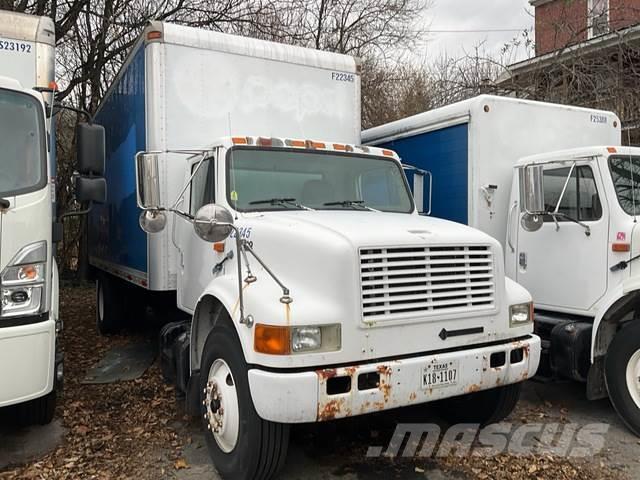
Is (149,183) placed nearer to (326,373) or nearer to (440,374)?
(326,373)

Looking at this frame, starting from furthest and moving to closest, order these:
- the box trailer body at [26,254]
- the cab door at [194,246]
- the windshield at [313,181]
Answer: the cab door at [194,246] → the windshield at [313,181] → the box trailer body at [26,254]

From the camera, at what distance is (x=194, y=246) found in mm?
4969

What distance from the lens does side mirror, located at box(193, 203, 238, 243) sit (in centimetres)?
353

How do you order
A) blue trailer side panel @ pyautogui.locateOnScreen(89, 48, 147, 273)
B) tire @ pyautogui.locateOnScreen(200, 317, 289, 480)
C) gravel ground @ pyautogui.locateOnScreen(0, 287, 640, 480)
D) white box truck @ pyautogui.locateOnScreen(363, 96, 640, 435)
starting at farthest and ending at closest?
blue trailer side panel @ pyautogui.locateOnScreen(89, 48, 147, 273)
white box truck @ pyautogui.locateOnScreen(363, 96, 640, 435)
gravel ground @ pyautogui.locateOnScreen(0, 287, 640, 480)
tire @ pyautogui.locateOnScreen(200, 317, 289, 480)

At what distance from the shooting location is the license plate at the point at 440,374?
11.3ft

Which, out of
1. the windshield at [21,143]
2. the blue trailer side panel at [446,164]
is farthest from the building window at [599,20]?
the windshield at [21,143]

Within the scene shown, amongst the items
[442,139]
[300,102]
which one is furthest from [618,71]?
[300,102]

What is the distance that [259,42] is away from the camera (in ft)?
19.3

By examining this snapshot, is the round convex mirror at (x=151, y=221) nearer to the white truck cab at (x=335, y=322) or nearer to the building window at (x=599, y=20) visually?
the white truck cab at (x=335, y=322)

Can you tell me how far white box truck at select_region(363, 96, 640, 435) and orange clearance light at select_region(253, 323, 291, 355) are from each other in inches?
115

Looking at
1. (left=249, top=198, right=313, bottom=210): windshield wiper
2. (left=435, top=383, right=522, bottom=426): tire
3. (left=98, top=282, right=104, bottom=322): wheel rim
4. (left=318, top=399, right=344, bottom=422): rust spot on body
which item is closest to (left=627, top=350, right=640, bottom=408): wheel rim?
(left=435, top=383, right=522, bottom=426): tire

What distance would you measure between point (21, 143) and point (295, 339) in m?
2.50

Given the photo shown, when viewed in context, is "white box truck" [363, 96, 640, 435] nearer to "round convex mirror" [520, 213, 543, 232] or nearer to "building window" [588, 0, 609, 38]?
"round convex mirror" [520, 213, 543, 232]

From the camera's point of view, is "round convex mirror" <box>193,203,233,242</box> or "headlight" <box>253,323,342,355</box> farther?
"round convex mirror" <box>193,203,233,242</box>
